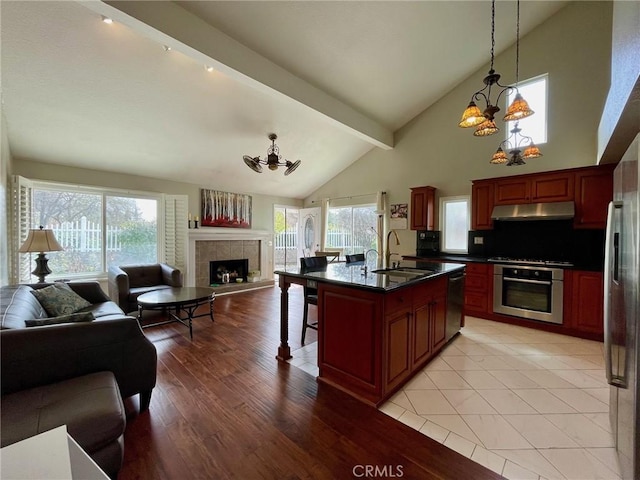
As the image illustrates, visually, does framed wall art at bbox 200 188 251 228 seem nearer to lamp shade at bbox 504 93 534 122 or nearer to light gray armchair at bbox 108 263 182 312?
light gray armchair at bbox 108 263 182 312

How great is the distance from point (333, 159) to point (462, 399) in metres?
5.21

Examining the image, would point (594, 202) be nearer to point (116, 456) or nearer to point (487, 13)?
point (487, 13)

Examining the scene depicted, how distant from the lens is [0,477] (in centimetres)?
61

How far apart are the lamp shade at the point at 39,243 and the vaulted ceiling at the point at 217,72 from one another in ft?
4.72

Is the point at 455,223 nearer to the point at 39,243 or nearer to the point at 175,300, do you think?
the point at 175,300

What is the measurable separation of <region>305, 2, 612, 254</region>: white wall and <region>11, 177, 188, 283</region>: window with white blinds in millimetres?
4531

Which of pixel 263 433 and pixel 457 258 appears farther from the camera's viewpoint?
pixel 457 258

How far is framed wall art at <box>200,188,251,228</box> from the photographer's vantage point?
5875 millimetres

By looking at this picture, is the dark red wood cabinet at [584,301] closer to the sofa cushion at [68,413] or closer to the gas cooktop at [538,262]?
the gas cooktop at [538,262]

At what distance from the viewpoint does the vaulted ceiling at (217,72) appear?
2.53 meters

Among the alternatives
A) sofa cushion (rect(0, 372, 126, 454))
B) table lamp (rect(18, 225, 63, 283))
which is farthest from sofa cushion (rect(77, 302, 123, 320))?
sofa cushion (rect(0, 372, 126, 454))

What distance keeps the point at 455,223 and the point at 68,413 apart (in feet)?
18.0

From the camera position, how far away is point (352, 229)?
677 cm

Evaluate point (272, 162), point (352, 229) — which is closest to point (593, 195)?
point (352, 229)
